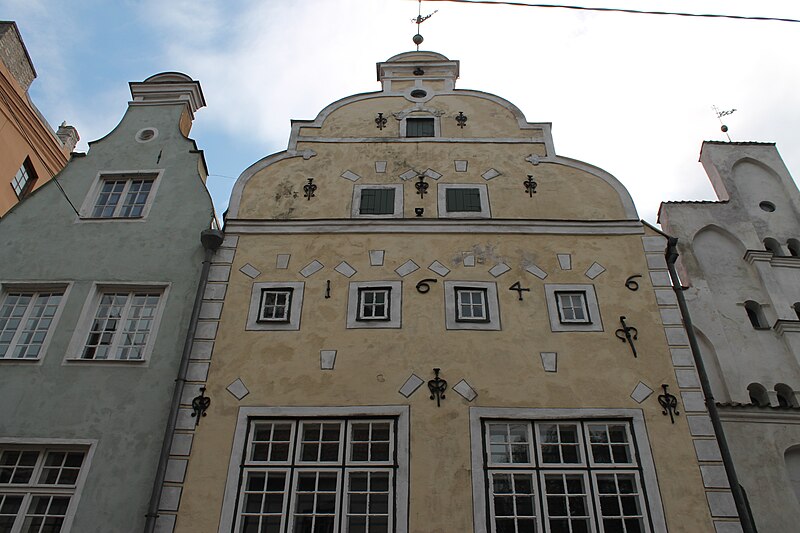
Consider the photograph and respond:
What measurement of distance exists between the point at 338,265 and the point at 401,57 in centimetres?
620

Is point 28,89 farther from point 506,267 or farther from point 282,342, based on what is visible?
point 506,267

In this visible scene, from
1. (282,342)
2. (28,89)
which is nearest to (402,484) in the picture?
(282,342)

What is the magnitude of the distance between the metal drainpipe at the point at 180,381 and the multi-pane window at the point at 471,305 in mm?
4083

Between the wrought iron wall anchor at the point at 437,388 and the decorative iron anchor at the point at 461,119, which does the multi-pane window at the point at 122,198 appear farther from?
the wrought iron wall anchor at the point at 437,388

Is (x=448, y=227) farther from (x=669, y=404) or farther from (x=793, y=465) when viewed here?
(x=793, y=465)

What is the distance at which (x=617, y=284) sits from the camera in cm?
1077

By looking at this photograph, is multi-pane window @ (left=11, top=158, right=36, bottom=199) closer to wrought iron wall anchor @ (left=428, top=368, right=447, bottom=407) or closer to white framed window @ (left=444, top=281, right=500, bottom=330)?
white framed window @ (left=444, top=281, right=500, bottom=330)

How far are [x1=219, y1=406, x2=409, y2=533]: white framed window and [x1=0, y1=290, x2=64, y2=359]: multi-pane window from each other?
3.66 m

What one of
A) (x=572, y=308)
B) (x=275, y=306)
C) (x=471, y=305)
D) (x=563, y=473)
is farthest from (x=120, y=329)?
(x=572, y=308)

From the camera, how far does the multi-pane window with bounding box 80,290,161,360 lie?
10.2 metres

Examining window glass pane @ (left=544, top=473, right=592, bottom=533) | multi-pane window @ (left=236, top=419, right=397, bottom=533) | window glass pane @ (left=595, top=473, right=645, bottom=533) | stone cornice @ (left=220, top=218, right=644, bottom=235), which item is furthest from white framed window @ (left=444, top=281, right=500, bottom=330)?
window glass pane @ (left=595, top=473, right=645, bottom=533)

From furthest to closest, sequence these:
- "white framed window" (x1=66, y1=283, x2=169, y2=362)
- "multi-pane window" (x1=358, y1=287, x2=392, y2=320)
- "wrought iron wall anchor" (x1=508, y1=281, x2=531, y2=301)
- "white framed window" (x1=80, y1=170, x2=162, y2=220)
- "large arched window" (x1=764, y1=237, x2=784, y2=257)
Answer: "large arched window" (x1=764, y1=237, x2=784, y2=257), "white framed window" (x1=80, y1=170, x2=162, y2=220), "wrought iron wall anchor" (x1=508, y1=281, x2=531, y2=301), "multi-pane window" (x1=358, y1=287, x2=392, y2=320), "white framed window" (x1=66, y1=283, x2=169, y2=362)

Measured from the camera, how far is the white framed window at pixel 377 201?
11914 mm

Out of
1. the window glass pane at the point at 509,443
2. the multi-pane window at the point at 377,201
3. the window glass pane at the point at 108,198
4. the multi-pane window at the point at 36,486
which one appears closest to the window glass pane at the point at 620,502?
the window glass pane at the point at 509,443
